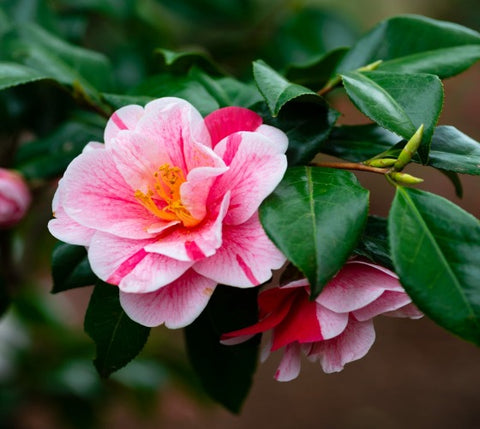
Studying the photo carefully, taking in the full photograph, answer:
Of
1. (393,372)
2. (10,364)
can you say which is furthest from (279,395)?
(10,364)

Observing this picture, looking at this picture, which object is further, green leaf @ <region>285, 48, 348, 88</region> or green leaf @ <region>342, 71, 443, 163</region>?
green leaf @ <region>285, 48, 348, 88</region>

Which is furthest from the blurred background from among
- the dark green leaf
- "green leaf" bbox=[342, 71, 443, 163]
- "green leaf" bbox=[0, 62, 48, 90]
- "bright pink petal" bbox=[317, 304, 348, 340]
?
"bright pink petal" bbox=[317, 304, 348, 340]

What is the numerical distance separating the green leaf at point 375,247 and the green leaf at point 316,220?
→ 60mm

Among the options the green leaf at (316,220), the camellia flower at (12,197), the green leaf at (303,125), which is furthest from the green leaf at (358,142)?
the camellia flower at (12,197)

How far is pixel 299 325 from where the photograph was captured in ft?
1.95

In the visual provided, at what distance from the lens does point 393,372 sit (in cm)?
281

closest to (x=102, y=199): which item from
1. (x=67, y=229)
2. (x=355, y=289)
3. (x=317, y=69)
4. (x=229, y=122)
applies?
(x=67, y=229)

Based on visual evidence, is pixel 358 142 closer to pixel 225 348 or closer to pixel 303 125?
pixel 303 125

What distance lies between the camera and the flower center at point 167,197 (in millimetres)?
611

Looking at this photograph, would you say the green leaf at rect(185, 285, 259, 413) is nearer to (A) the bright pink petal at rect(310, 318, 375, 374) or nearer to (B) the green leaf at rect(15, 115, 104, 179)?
(A) the bright pink petal at rect(310, 318, 375, 374)

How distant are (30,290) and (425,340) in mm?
1847

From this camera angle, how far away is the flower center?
24.1 inches

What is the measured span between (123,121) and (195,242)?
0.16m

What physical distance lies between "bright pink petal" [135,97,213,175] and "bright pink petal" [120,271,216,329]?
0.37 ft
